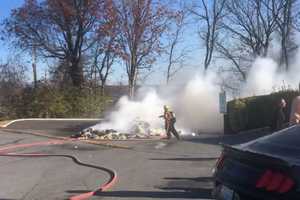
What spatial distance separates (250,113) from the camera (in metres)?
25.8

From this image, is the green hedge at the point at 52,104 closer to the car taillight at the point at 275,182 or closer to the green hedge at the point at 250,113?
the green hedge at the point at 250,113

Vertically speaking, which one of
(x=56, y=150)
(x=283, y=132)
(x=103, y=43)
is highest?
(x=103, y=43)

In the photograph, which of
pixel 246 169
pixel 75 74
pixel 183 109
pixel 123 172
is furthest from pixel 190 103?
pixel 246 169

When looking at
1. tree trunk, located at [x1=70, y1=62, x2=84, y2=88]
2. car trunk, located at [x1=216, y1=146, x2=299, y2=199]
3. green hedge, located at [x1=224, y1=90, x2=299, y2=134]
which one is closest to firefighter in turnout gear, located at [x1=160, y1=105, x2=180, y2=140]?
green hedge, located at [x1=224, y1=90, x2=299, y2=134]

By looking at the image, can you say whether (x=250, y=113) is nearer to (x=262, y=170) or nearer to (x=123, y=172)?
(x=123, y=172)

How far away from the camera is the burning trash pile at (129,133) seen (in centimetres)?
2434

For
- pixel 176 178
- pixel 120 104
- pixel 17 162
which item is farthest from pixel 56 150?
pixel 120 104

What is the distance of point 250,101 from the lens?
25906mm

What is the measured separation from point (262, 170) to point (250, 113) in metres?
20.0

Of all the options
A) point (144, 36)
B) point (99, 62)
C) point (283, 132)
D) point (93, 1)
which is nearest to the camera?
point (283, 132)

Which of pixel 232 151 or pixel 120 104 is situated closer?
pixel 232 151

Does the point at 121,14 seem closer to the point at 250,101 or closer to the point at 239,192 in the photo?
the point at 250,101

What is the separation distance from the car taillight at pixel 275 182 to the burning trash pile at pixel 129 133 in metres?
18.2

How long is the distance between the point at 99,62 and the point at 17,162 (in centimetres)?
2793
